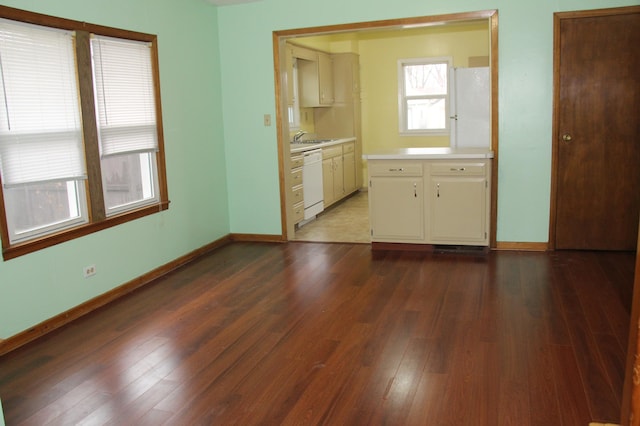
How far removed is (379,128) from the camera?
8.90 metres

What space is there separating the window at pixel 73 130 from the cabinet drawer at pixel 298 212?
176cm

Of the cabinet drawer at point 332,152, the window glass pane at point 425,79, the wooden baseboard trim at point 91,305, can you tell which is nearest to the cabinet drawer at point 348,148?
the cabinet drawer at point 332,152

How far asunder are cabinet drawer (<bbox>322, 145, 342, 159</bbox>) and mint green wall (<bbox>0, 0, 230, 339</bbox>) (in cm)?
176

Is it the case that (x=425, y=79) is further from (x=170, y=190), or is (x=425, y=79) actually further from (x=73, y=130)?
(x=73, y=130)

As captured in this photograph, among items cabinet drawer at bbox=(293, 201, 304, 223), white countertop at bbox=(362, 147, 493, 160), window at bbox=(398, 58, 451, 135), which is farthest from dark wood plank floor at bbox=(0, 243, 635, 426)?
window at bbox=(398, 58, 451, 135)

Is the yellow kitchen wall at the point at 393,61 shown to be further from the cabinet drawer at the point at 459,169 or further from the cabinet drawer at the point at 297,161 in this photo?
the cabinet drawer at the point at 459,169

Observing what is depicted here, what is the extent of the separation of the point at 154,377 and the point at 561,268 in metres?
3.24

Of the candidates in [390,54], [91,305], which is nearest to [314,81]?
[390,54]

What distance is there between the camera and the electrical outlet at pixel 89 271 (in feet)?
12.9

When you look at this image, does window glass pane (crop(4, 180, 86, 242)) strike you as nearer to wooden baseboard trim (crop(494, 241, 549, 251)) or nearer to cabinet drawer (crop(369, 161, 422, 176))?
cabinet drawer (crop(369, 161, 422, 176))

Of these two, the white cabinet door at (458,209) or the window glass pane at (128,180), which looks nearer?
the window glass pane at (128,180)

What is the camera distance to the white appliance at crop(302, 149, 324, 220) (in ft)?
21.6

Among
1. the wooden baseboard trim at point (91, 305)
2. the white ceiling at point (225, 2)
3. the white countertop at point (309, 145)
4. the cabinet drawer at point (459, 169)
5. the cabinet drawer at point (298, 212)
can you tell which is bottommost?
the wooden baseboard trim at point (91, 305)

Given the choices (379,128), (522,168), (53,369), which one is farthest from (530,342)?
(379,128)
